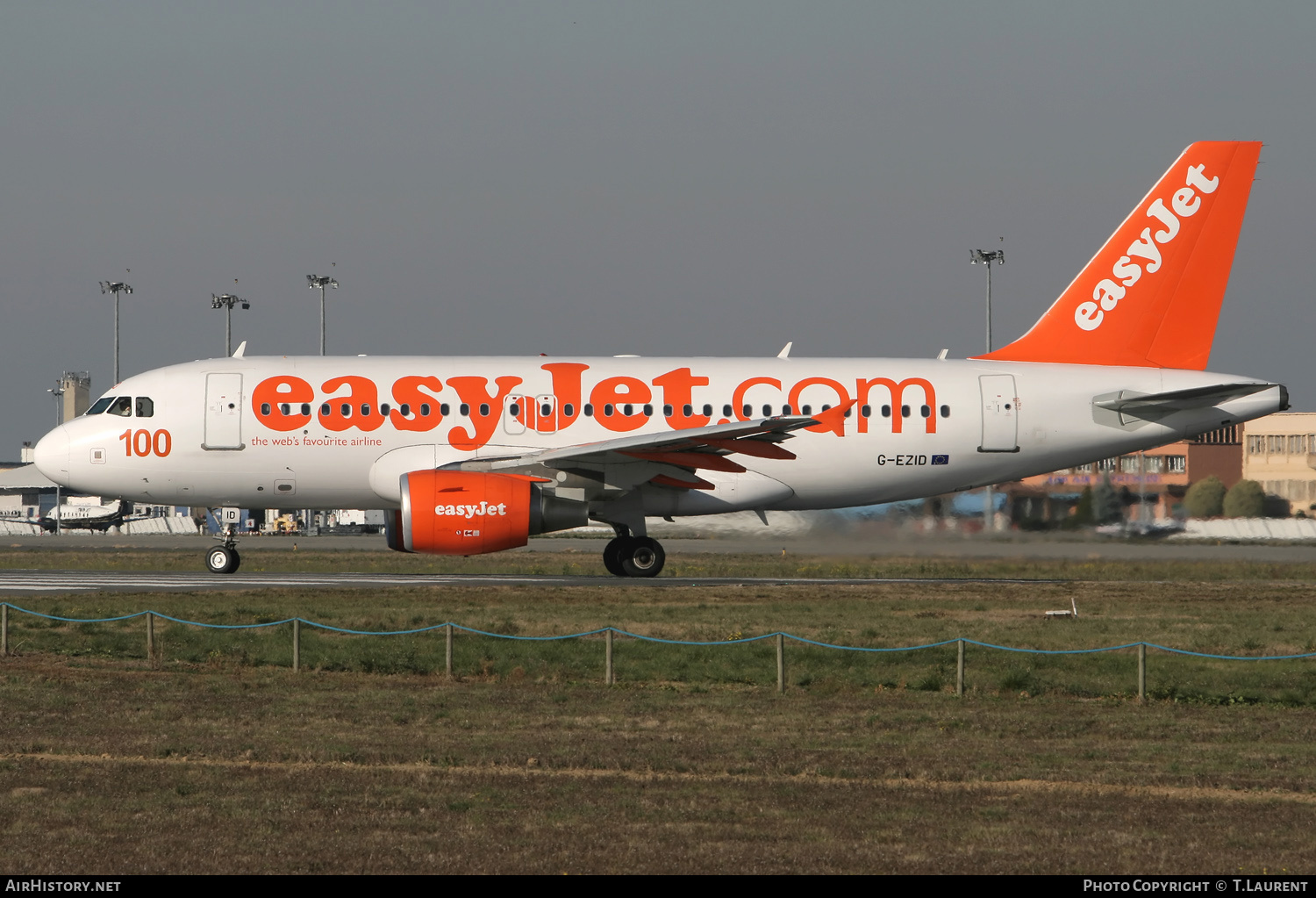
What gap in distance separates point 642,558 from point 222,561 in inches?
361

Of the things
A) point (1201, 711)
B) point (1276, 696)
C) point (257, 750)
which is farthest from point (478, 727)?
point (1276, 696)

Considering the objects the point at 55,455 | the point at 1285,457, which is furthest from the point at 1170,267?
the point at 55,455

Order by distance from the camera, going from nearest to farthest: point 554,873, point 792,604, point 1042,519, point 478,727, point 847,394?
1. point 554,873
2. point 478,727
3. point 792,604
4. point 847,394
5. point 1042,519

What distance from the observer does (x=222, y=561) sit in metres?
30.6

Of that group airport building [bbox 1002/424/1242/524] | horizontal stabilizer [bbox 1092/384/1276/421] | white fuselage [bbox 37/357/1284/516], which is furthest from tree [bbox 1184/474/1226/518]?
horizontal stabilizer [bbox 1092/384/1276/421]

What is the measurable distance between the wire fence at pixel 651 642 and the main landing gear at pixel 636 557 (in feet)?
28.8

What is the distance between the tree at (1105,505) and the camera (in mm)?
34469

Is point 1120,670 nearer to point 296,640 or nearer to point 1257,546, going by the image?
point 296,640

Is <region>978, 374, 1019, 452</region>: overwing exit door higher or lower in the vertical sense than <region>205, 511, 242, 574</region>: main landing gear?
higher

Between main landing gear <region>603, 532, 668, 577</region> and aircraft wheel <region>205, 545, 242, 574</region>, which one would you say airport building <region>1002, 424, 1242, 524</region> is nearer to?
main landing gear <region>603, 532, 668, 577</region>

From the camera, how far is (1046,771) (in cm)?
1202

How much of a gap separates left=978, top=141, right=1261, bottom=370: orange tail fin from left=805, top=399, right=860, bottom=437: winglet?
5.54 meters

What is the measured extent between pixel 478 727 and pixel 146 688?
4.73m

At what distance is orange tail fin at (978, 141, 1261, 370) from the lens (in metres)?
31.0
